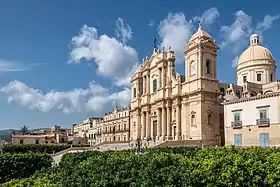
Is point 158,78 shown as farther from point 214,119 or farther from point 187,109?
point 214,119

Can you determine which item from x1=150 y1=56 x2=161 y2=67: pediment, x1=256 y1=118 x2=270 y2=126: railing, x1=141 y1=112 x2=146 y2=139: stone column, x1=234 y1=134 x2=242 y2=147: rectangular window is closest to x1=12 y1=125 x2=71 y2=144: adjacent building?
x1=141 y1=112 x2=146 y2=139: stone column

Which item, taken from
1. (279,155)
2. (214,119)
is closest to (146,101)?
(214,119)

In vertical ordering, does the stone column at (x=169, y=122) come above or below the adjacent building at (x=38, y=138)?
above

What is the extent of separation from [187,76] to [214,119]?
22.5ft

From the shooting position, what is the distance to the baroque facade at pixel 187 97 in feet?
132

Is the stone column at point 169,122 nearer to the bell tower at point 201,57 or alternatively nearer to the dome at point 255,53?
the bell tower at point 201,57

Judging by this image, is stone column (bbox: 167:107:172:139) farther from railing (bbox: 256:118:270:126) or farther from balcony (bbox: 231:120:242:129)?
railing (bbox: 256:118:270:126)

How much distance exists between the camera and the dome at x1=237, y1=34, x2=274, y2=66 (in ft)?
168

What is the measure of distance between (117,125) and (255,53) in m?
35.5

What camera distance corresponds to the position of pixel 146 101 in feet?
173

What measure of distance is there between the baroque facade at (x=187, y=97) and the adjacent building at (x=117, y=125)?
16.3 metres

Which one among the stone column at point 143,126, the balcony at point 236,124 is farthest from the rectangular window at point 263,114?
the stone column at point 143,126

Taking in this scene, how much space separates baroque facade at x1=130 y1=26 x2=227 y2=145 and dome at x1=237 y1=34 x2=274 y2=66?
1064cm

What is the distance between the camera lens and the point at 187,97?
42.5 metres
